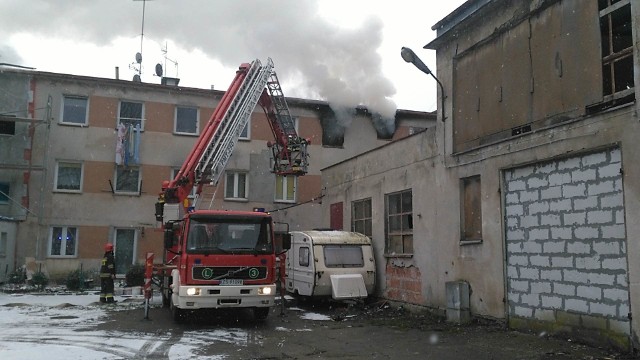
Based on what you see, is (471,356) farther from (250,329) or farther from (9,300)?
(9,300)

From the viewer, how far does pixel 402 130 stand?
27578 mm

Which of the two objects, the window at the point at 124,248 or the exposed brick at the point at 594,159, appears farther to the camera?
the window at the point at 124,248

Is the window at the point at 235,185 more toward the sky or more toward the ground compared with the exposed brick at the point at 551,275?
more toward the sky

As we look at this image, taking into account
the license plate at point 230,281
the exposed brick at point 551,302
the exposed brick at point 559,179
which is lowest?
the exposed brick at point 551,302

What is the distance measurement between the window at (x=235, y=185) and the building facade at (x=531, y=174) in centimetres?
1194

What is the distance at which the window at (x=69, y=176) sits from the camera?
2288cm

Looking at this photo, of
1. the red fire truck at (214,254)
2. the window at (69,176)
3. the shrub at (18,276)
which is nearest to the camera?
the red fire truck at (214,254)

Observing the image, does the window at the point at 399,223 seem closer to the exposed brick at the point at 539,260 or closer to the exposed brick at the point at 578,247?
the exposed brick at the point at 539,260

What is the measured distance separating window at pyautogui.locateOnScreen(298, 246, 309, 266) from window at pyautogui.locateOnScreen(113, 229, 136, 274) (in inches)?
438

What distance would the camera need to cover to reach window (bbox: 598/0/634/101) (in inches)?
318

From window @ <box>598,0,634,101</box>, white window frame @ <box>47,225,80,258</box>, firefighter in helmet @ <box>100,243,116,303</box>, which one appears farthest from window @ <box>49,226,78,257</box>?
window @ <box>598,0,634,101</box>

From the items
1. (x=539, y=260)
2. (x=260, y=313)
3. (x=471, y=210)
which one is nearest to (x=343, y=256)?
(x=260, y=313)

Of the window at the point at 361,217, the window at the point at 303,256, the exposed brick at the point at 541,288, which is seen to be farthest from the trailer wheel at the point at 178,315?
the exposed brick at the point at 541,288

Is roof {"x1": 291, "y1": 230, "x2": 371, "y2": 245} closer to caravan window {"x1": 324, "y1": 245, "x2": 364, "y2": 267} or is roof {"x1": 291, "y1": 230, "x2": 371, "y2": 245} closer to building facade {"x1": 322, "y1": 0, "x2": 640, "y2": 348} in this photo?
caravan window {"x1": 324, "y1": 245, "x2": 364, "y2": 267}
